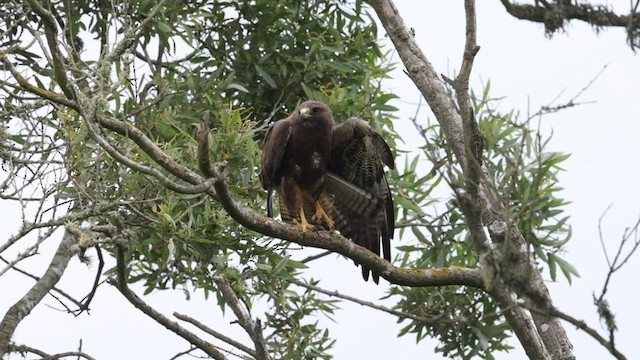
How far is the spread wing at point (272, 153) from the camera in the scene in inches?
254

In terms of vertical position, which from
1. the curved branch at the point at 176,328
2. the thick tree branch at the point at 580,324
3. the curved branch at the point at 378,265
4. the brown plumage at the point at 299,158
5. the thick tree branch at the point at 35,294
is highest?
the brown plumage at the point at 299,158

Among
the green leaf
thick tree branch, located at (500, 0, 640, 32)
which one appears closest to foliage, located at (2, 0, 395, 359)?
the green leaf

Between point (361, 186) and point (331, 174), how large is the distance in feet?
0.79

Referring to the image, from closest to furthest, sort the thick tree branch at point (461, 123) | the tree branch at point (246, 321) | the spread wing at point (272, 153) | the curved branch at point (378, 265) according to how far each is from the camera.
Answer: the thick tree branch at point (461, 123) < the curved branch at point (378, 265) < the tree branch at point (246, 321) < the spread wing at point (272, 153)

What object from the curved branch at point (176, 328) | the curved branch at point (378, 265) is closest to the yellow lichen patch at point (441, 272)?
the curved branch at point (378, 265)

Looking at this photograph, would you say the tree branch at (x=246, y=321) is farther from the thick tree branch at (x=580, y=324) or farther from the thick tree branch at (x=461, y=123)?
the thick tree branch at (x=580, y=324)

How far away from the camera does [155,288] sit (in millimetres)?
7758

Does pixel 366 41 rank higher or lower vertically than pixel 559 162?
higher

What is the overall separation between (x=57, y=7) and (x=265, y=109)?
173 centimetres

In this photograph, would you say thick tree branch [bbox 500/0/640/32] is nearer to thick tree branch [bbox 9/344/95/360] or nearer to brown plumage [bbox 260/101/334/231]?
brown plumage [bbox 260/101/334/231]

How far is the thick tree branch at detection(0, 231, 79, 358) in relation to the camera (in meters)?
7.00

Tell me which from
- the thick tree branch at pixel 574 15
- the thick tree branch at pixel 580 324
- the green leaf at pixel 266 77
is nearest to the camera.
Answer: the thick tree branch at pixel 580 324

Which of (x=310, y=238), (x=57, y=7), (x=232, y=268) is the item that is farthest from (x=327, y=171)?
(x=57, y=7)

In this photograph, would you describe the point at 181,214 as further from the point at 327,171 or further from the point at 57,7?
the point at 57,7
